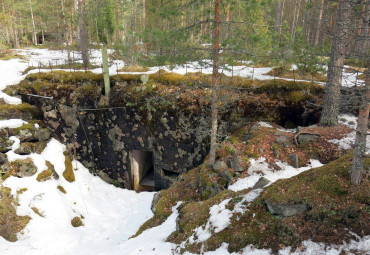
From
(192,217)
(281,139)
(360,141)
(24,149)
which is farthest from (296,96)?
(24,149)

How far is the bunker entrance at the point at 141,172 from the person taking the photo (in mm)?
13766

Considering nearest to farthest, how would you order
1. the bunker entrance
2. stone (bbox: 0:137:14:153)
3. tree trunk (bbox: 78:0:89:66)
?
stone (bbox: 0:137:14:153)
the bunker entrance
tree trunk (bbox: 78:0:89:66)

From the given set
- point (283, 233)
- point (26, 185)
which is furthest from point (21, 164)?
point (283, 233)

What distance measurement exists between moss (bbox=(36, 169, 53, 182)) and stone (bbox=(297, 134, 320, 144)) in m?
11.8

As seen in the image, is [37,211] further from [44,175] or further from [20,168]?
[20,168]

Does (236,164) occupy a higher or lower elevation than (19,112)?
lower

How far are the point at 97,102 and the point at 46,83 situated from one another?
3748mm

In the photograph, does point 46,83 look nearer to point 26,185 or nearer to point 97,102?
point 97,102

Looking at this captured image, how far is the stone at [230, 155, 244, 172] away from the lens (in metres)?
8.55

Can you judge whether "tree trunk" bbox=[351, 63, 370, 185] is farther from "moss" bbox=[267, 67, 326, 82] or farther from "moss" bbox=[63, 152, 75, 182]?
"moss" bbox=[63, 152, 75, 182]

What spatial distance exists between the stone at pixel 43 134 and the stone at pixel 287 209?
1298 centimetres

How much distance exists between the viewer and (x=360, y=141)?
171 inches

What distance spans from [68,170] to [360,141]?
1343cm

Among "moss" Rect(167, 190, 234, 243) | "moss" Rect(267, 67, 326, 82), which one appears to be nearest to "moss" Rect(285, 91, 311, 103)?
"moss" Rect(267, 67, 326, 82)
